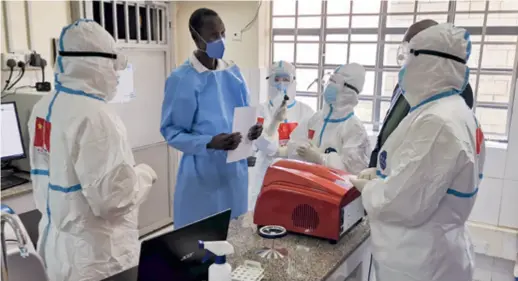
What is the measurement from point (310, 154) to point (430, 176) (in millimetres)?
1020

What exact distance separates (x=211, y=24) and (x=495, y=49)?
236 cm

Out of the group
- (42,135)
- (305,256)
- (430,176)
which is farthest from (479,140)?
(42,135)

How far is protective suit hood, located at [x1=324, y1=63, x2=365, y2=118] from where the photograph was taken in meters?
2.48

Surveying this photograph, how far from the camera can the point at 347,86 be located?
2.48 m

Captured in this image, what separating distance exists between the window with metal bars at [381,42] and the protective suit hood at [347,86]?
1.18 metres

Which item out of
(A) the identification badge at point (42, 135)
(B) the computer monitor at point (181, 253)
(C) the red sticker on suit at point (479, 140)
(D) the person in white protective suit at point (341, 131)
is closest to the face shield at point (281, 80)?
(D) the person in white protective suit at point (341, 131)

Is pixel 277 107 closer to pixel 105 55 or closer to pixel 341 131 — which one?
pixel 341 131

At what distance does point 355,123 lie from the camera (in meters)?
2.40

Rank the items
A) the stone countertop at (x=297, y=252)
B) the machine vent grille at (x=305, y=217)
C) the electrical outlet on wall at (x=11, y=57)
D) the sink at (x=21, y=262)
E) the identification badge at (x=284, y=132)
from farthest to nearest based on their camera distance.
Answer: the identification badge at (x=284, y=132) < the electrical outlet on wall at (x=11, y=57) < the machine vent grille at (x=305, y=217) < the stone countertop at (x=297, y=252) < the sink at (x=21, y=262)

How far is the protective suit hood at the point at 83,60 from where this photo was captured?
5.06 feet

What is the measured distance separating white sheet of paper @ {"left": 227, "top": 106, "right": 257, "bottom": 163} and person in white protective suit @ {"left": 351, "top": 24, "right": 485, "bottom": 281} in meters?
0.76

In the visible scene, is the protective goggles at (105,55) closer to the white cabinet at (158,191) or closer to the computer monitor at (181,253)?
the computer monitor at (181,253)

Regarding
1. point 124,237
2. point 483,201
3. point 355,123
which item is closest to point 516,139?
point 483,201

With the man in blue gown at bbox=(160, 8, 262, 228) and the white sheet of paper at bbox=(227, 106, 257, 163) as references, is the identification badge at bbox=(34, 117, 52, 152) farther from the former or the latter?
the white sheet of paper at bbox=(227, 106, 257, 163)
